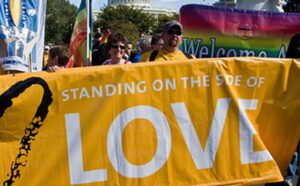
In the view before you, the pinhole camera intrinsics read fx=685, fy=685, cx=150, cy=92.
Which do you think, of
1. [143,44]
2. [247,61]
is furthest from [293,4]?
[247,61]

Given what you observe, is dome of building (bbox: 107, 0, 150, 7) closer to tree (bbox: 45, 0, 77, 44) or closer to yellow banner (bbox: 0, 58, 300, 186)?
tree (bbox: 45, 0, 77, 44)

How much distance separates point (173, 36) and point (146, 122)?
131cm

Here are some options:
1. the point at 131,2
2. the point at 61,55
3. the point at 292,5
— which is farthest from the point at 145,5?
the point at 61,55

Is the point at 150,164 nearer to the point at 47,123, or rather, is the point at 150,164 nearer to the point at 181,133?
the point at 181,133

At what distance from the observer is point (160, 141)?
552cm

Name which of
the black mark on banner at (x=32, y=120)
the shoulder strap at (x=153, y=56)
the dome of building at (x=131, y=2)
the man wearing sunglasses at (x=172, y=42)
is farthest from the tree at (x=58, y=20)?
the black mark on banner at (x=32, y=120)

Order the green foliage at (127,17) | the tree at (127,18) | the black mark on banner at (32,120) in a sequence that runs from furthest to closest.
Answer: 1. the green foliage at (127,17)
2. the tree at (127,18)
3. the black mark on banner at (32,120)

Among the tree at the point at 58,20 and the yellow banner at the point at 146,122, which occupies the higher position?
the yellow banner at the point at 146,122

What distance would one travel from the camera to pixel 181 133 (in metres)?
5.55

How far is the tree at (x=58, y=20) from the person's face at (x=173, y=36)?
7188cm

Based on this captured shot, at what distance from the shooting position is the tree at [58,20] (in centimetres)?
8344

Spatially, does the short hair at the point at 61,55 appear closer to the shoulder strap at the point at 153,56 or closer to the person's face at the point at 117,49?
the person's face at the point at 117,49

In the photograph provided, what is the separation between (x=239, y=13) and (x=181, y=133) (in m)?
2.76

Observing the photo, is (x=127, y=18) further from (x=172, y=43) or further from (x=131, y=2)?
(x=172, y=43)
